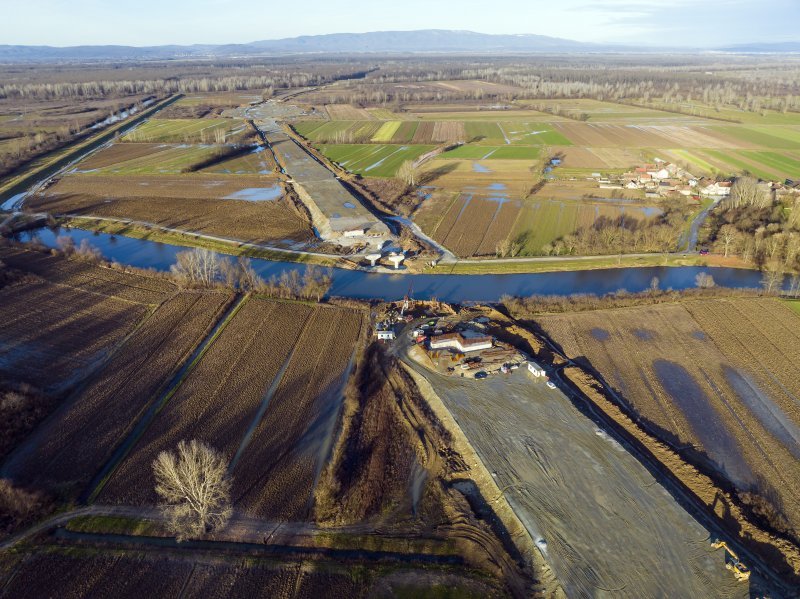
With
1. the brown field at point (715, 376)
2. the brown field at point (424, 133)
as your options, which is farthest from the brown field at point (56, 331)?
the brown field at point (424, 133)

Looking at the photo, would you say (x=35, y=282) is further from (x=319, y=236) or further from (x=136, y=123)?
(x=136, y=123)

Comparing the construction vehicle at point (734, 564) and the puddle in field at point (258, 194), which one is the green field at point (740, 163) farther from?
the construction vehicle at point (734, 564)

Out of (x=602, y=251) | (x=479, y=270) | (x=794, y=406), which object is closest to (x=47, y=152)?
(x=479, y=270)

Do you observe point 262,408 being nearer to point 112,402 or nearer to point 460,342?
point 112,402

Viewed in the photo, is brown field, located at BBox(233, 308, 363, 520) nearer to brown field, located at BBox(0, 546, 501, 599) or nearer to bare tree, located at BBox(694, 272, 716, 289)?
brown field, located at BBox(0, 546, 501, 599)

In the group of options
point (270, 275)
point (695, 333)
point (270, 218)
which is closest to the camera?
point (695, 333)

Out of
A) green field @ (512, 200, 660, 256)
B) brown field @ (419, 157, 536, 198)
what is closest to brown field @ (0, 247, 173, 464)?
green field @ (512, 200, 660, 256)
